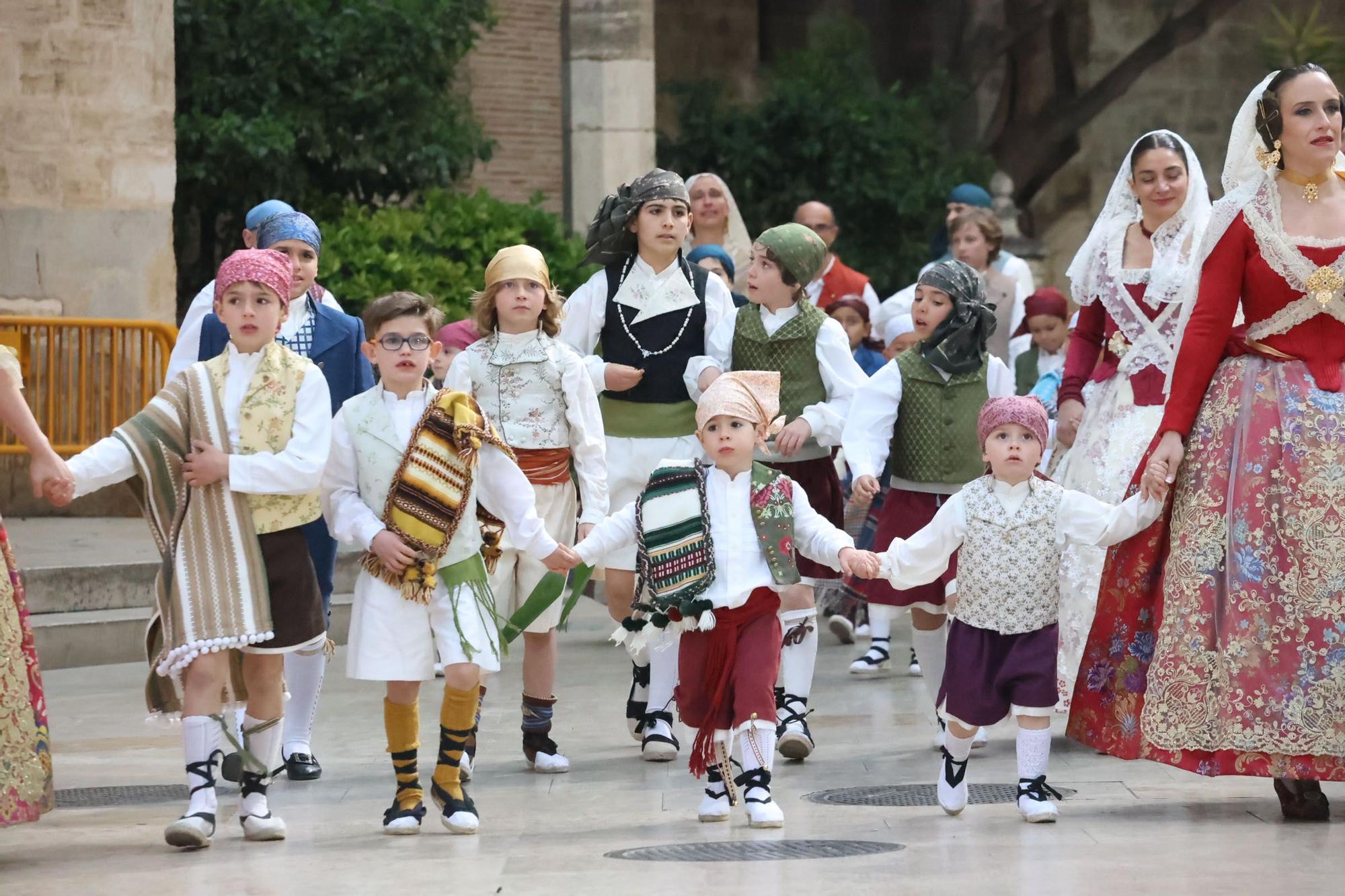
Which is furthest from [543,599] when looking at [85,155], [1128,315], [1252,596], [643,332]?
[85,155]

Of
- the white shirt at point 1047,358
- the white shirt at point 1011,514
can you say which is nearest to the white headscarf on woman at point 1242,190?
the white shirt at point 1011,514

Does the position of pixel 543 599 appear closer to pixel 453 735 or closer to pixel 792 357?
pixel 453 735

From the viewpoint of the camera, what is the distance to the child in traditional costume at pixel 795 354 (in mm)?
7418

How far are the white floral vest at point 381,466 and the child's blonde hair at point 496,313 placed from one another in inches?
39.5

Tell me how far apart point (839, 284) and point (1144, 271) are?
4.26 meters

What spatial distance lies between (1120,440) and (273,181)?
822cm

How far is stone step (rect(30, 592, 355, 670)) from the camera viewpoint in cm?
973

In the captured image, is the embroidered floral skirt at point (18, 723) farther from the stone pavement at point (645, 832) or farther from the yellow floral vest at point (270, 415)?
the yellow floral vest at point (270, 415)

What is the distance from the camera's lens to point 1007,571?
6086 millimetres

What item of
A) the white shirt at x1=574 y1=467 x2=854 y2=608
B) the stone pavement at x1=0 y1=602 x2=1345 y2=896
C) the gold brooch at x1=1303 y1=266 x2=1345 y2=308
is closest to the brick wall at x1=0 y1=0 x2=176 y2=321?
the stone pavement at x1=0 y1=602 x2=1345 y2=896

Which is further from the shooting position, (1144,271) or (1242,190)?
(1144,271)

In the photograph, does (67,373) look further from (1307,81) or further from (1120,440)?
(1307,81)

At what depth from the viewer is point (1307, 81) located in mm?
5996

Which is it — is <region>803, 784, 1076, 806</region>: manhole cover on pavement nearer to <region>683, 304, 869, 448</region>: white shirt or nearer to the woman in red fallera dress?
the woman in red fallera dress
